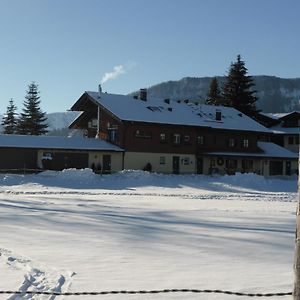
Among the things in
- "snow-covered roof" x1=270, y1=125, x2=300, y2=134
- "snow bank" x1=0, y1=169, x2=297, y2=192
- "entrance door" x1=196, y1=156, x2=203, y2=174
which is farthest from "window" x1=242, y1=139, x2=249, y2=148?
"snow bank" x1=0, y1=169, x2=297, y2=192

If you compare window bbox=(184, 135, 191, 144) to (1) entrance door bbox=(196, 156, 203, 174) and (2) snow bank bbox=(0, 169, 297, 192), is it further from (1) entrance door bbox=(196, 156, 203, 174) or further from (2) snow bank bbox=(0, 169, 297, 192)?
(2) snow bank bbox=(0, 169, 297, 192)

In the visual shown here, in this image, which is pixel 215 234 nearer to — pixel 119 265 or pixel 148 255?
pixel 148 255

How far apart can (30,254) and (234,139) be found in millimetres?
51103

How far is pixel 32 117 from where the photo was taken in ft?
259

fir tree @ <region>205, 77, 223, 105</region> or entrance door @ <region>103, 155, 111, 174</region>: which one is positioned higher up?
fir tree @ <region>205, 77, 223, 105</region>

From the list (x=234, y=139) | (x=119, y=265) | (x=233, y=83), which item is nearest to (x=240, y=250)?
(x=119, y=265)

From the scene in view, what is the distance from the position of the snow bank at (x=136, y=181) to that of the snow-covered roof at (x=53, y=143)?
6731 millimetres

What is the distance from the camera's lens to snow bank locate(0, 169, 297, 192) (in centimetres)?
3843

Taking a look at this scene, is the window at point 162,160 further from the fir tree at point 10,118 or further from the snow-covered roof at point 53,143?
the fir tree at point 10,118

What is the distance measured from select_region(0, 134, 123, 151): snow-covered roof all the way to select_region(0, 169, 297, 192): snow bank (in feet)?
22.1

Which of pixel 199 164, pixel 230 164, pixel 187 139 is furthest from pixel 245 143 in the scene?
pixel 187 139

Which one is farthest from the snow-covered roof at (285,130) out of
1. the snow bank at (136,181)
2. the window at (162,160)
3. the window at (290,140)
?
the snow bank at (136,181)

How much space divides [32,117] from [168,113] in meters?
29.2

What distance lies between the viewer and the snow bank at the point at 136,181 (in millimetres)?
38434
